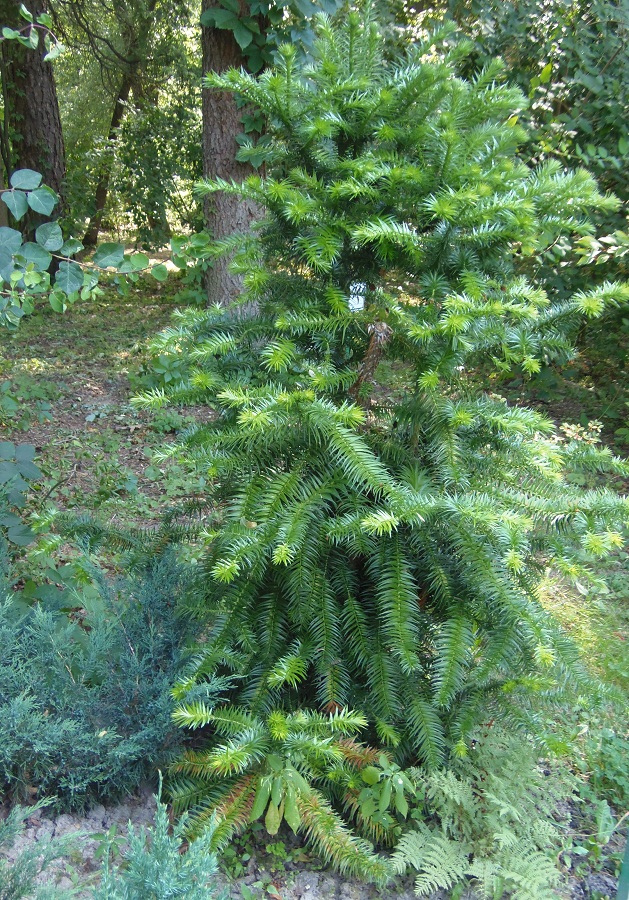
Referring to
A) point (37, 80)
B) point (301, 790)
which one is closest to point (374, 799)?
point (301, 790)

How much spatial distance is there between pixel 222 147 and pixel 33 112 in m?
4.00

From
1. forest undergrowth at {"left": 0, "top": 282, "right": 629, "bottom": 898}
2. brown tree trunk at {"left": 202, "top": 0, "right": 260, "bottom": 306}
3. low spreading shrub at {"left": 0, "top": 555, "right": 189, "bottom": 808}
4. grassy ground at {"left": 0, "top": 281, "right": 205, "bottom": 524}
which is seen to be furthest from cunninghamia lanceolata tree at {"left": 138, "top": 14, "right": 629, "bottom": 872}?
brown tree trunk at {"left": 202, "top": 0, "right": 260, "bottom": 306}

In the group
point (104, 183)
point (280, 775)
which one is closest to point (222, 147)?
point (104, 183)

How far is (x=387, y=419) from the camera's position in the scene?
7.70ft

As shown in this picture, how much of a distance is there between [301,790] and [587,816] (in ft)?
3.86

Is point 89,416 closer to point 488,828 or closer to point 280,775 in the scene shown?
point 280,775

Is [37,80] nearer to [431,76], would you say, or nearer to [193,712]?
[431,76]

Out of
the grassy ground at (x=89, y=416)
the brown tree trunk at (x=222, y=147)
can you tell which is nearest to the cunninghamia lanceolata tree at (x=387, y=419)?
the grassy ground at (x=89, y=416)

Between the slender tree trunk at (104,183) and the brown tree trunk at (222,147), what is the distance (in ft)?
12.6

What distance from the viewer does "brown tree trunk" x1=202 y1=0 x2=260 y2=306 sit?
5.54 meters

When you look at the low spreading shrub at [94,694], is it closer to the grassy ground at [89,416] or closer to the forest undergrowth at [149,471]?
the forest undergrowth at [149,471]

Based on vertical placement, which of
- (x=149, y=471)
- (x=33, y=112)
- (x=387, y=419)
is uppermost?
(x=33, y=112)

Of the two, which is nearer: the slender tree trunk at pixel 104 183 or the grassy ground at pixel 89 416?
the grassy ground at pixel 89 416

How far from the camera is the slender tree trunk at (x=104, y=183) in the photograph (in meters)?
9.47
